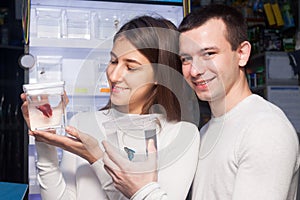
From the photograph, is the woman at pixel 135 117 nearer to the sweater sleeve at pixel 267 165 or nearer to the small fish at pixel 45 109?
the small fish at pixel 45 109

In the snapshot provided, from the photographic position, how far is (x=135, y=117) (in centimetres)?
116

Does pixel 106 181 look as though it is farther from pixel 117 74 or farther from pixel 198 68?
pixel 198 68

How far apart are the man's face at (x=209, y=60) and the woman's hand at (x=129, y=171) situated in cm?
24

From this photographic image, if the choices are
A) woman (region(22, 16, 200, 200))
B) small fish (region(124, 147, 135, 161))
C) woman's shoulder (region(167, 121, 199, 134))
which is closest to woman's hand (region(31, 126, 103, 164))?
woman (region(22, 16, 200, 200))

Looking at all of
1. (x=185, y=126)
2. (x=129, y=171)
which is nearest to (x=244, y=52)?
(x=185, y=126)

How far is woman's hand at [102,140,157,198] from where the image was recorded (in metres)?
1.07

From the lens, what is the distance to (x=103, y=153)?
1.17 metres

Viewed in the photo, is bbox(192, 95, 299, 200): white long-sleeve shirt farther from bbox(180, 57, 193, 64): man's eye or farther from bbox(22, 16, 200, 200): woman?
bbox(180, 57, 193, 64): man's eye

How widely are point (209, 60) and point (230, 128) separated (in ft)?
0.65

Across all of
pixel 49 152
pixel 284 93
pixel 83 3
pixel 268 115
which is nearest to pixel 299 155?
pixel 268 115

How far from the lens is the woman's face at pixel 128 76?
116 centimetres

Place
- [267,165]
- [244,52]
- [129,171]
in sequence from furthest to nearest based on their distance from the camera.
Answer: [244,52]
[129,171]
[267,165]

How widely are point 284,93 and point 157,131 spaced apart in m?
2.24

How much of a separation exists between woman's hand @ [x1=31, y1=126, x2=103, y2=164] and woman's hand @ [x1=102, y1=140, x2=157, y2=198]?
7 cm
